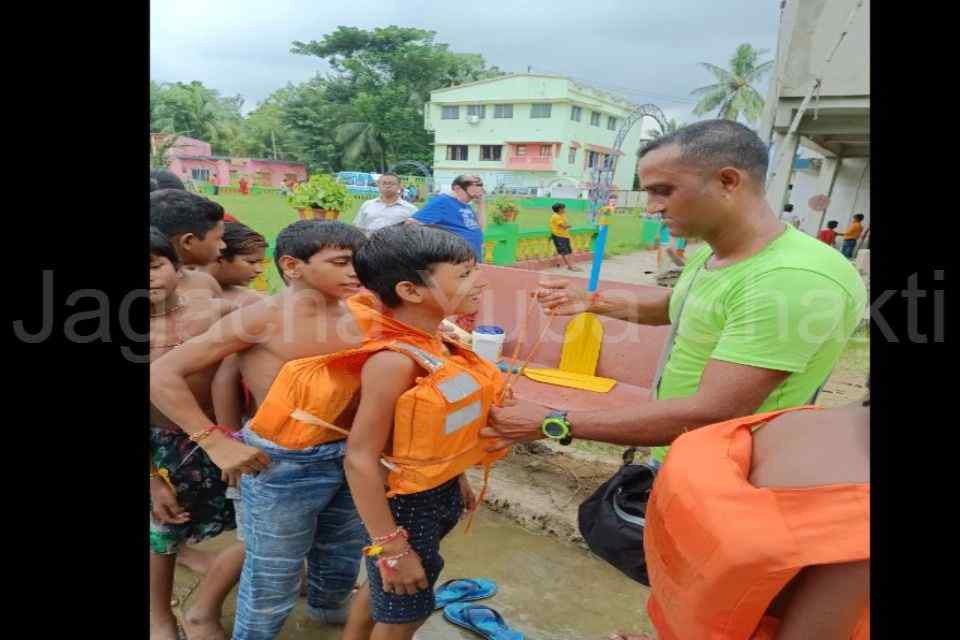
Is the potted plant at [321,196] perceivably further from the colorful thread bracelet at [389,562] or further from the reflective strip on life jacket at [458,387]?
the colorful thread bracelet at [389,562]

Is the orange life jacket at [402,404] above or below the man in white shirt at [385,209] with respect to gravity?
below

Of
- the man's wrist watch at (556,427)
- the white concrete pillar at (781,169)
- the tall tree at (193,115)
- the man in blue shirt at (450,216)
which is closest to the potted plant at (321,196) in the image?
the man in blue shirt at (450,216)

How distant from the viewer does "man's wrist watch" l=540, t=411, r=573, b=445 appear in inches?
67.0

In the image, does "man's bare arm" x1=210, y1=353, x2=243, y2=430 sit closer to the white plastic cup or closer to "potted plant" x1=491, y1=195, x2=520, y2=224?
the white plastic cup

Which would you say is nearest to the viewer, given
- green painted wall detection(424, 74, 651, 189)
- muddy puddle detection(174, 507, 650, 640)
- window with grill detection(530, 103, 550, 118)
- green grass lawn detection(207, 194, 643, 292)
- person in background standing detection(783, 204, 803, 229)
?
muddy puddle detection(174, 507, 650, 640)

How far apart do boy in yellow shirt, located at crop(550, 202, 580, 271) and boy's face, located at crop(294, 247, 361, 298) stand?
1286 cm

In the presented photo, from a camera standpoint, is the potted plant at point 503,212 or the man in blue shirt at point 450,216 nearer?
the man in blue shirt at point 450,216

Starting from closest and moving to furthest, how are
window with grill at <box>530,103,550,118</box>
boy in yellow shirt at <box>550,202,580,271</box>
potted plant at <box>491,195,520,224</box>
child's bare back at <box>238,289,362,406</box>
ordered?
child's bare back at <box>238,289,362,406</box>
boy in yellow shirt at <box>550,202,580,271</box>
potted plant at <box>491,195,520,224</box>
window with grill at <box>530,103,550,118</box>

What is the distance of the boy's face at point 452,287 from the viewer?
1655 millimetres

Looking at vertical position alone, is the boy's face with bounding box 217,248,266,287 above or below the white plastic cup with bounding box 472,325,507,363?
above

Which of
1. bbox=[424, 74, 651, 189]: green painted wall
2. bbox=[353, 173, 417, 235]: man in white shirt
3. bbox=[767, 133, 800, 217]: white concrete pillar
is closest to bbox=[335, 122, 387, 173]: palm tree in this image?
bbox=[424, 74, 651, 189]: green painted wall

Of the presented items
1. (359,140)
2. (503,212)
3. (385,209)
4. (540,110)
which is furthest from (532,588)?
(540,110)

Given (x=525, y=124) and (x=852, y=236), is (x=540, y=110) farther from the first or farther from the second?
(x=852, y=236)
